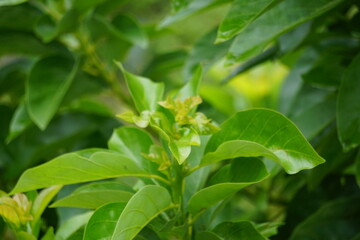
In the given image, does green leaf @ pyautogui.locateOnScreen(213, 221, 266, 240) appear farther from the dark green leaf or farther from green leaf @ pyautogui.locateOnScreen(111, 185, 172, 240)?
the dark green leaf

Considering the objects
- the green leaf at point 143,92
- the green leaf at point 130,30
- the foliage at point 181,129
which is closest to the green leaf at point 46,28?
the foliage at point 181,129

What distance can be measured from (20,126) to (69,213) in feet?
0.78

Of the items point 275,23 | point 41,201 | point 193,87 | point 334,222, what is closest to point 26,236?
point 41,201

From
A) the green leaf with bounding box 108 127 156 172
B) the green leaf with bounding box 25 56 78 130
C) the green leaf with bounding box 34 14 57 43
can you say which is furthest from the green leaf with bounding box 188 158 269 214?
the green leaf with bounding box 34 14 57 43

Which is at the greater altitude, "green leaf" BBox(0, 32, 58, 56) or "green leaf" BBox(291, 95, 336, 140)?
"green leaf" BBox(0, 32, 58, 56)

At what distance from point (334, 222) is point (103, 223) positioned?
1.67 feet

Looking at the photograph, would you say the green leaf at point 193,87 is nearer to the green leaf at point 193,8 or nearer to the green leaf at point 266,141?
the green leaf at point 266,141

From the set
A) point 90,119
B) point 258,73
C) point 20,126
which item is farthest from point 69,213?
point 258,73

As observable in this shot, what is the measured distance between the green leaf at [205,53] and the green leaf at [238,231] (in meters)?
0.38

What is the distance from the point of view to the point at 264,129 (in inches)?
25.5

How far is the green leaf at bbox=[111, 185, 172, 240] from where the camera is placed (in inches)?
22.3

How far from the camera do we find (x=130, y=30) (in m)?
1.17

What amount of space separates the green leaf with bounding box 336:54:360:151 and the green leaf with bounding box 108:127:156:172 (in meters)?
0.28

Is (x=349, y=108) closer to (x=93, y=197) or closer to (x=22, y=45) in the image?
(x=93, y=197)
